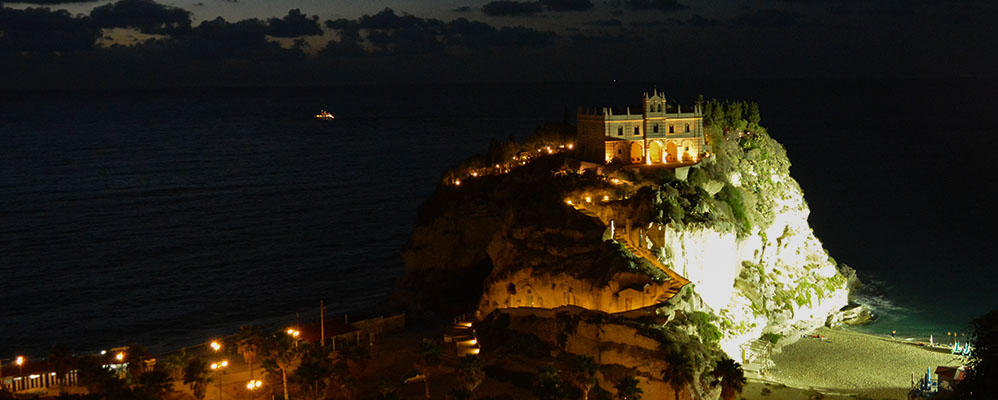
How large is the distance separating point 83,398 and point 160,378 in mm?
3979

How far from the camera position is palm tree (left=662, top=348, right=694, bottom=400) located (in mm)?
58750

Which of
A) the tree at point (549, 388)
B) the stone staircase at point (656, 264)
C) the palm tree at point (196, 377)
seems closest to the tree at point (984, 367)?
the stone staircase at point (656, 264)

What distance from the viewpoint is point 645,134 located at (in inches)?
3201

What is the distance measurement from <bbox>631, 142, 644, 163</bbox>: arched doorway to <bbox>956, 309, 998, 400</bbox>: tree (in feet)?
114

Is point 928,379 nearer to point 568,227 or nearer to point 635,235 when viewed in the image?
point 635,235

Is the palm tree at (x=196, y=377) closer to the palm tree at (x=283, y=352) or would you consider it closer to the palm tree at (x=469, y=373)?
the palm tree at (x=283, y=352)

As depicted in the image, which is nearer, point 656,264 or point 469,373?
point 469,373

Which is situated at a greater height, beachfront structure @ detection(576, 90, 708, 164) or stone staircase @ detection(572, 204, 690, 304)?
beachfront structure @ detection(576, 90, 708, 164)

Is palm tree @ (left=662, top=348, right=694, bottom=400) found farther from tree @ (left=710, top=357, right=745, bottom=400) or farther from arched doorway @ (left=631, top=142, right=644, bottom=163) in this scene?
arched doorway @ (left=631, top=142, right=644, bottom=163)

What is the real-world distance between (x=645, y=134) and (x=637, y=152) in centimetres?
176

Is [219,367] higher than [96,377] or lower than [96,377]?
lower

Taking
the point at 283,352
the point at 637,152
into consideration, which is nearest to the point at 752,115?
the point at 637,152

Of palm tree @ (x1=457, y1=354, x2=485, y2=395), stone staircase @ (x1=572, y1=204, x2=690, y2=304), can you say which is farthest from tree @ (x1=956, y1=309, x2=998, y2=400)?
palm tree @ (x1=457, y1=354, x2=485, y2=395)

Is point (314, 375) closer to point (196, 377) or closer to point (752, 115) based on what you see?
point (196, 377)
